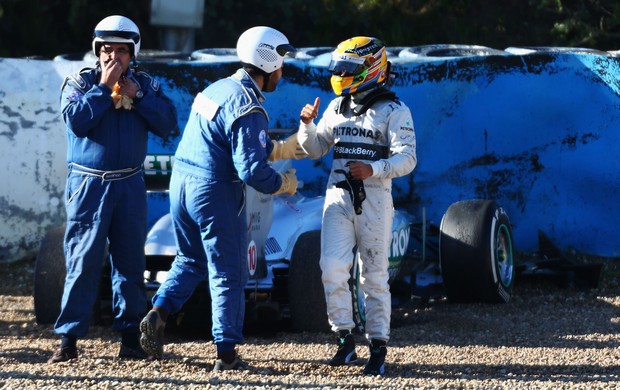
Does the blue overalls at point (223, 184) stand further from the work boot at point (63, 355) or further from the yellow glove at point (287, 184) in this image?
the work boot at point (63, 355)

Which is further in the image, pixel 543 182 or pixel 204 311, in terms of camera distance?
pixel 543 182

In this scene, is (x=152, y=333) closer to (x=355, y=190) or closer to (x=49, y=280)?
(x=355, y=190)

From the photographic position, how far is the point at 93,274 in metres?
6.93

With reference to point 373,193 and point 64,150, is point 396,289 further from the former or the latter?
point 64,150

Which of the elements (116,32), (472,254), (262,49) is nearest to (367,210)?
(262,49)

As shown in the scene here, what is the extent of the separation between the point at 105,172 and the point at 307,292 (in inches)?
63.0

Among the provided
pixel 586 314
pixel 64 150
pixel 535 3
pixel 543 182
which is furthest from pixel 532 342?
pixel 535 3

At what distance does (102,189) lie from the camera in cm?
686

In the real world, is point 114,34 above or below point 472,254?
above

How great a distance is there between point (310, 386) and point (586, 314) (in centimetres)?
340

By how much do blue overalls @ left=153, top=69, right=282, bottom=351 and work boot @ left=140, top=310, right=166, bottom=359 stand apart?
0.11 m

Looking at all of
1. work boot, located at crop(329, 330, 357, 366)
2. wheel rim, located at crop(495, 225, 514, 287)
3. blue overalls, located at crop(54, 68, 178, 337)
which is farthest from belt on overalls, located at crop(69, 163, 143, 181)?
wheel rim, located at crop(495, 225, 514, 287)

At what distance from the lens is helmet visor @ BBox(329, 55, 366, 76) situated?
677 centimetres

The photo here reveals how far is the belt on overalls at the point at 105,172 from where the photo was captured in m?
6.85
